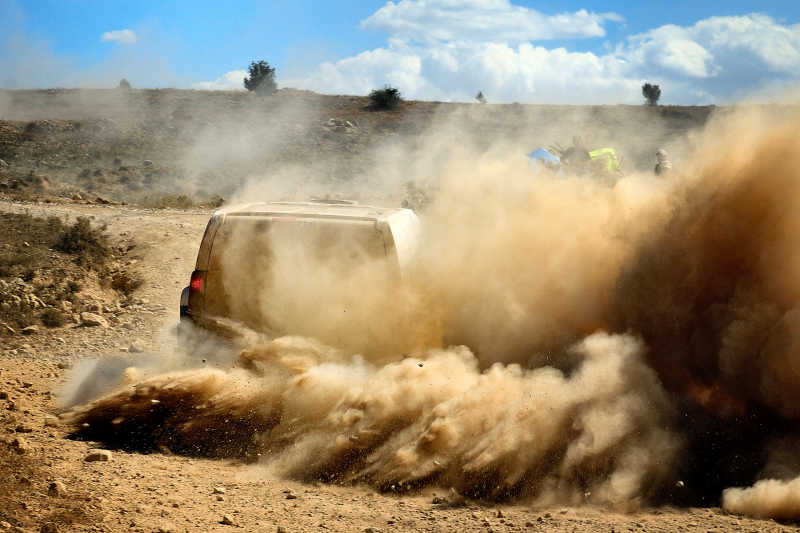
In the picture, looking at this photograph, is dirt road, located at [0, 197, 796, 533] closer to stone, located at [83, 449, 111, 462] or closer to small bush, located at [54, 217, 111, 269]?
stone, located at [83, 449, 111, 462]

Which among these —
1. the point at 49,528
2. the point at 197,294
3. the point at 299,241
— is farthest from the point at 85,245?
the point at 49,528

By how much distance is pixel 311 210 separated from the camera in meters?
6.93

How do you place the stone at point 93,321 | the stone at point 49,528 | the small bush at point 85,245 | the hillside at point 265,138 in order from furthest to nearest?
Result: the hillside at point 265,138 → the small bush at point 85,245 → the stone at point 93,321 → the stone at point 49,528

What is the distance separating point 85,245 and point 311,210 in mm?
8112

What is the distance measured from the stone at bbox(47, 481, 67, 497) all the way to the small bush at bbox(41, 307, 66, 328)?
5890 millimetres

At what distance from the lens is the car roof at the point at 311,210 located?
669 centimetres

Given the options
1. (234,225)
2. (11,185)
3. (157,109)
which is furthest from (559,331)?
(157,109)

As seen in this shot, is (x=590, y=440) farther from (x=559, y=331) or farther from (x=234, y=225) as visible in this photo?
(x=234, y=225)

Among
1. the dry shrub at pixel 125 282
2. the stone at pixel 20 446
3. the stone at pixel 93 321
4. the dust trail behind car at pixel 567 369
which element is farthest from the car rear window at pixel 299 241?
the dry shrub at pixel 125 282

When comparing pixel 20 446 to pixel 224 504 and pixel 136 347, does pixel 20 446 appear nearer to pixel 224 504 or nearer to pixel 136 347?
pixel 224 504

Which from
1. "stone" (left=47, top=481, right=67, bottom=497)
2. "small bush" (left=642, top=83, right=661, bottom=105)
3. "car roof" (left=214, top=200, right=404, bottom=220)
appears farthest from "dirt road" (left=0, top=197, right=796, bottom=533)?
"small bush" (left=642, top=83, right=661, bottom=105)

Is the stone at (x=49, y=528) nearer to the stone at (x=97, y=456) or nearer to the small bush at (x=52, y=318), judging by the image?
the stone at (x=97, y=456)

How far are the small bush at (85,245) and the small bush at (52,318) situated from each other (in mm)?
2292

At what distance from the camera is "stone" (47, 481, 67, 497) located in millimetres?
4922
